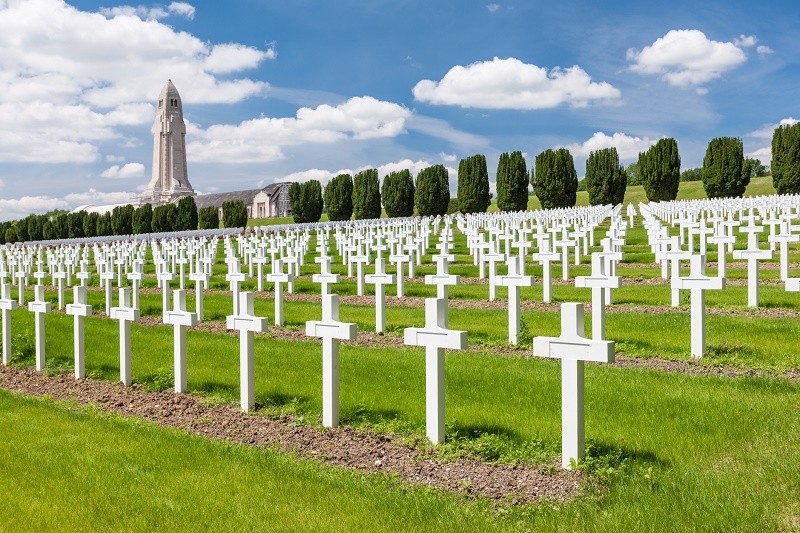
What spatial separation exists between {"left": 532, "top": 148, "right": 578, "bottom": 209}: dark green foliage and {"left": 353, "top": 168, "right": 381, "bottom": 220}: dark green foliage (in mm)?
12872

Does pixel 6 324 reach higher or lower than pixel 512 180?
lower

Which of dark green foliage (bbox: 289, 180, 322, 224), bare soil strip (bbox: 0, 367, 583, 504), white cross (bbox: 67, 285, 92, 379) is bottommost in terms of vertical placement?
bare soil strip (bbox: 0, 367, 583, 504)

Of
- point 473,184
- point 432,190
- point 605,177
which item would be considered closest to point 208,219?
point 432,190

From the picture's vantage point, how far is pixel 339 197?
195 feet

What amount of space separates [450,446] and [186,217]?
205 feet

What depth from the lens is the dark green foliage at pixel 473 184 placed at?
53.8 m

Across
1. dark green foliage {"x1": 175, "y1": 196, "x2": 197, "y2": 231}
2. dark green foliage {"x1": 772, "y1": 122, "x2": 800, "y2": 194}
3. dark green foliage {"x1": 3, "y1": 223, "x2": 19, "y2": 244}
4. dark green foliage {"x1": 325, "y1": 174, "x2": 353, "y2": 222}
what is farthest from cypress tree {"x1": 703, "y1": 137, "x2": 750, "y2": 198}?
dark green foliage {"x1": 3, "y1": 223, "x2": 19, "y2": 244}

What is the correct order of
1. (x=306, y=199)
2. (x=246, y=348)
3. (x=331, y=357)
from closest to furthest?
(x=331, y=357) → (x=246, y=348) → (x=306, y=199)

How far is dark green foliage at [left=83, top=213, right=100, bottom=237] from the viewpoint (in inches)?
2805

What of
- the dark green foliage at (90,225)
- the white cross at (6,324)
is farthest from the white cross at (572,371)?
the dark green foliage at (90,225)

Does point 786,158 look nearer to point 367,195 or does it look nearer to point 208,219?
point 367,195

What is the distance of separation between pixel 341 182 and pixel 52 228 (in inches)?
1423

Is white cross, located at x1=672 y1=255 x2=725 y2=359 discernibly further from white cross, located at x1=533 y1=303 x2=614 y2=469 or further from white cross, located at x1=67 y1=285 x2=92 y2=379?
white cross, located at x1=67 y1=285 x2=92 y2=379

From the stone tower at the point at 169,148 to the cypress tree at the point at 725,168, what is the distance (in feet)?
251
